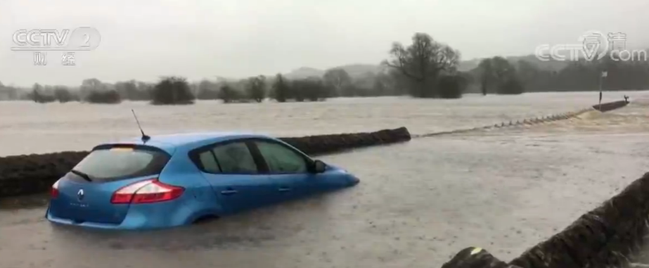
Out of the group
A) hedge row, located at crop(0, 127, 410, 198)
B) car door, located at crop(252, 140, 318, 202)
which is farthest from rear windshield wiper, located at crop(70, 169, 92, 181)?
hedge row, located at crop(0, 127, 410, 198)

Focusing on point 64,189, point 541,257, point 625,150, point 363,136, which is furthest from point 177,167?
point 625,150

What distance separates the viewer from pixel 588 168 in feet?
52.5

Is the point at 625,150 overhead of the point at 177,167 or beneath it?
beneath

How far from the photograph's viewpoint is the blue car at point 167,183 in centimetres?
769

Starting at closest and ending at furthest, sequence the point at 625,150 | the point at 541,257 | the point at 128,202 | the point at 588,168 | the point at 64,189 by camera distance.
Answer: the point at 541,257 → the point at 128,202 → the point at 64,189 → the point at 588,168 → the point at 625,150

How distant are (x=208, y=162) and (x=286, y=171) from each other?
159 cm

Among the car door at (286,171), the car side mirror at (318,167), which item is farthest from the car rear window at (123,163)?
the car side mirror at (318,167)

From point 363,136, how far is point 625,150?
749 cm

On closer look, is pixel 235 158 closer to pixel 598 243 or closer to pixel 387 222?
pixel 387 222

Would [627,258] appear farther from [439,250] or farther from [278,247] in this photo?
[278,247]

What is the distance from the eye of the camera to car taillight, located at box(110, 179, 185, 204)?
7660 millimetres

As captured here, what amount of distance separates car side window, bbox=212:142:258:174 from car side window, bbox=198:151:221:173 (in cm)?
8

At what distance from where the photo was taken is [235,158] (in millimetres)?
9000

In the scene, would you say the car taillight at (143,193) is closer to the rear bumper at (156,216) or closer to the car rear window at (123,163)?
the rear bumper at (156,216)
